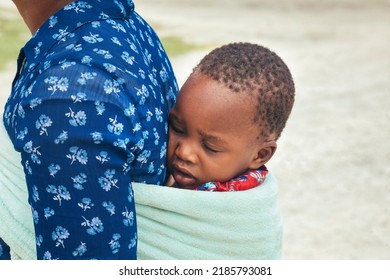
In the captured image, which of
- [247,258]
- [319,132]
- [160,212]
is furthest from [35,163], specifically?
[319,132]

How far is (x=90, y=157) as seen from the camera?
131 centimetres

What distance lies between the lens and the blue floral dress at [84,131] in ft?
4.27

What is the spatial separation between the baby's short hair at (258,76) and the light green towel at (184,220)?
185 mm

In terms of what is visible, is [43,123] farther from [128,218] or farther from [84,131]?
[128,218]

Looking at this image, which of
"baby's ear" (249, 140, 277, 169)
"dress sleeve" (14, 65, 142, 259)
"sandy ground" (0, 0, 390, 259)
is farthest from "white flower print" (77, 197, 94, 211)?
"sandy ground" (0, 0, 390, 259)

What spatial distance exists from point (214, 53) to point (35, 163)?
62 cm

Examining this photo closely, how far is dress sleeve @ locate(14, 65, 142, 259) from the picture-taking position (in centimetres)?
130

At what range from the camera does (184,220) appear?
158cm

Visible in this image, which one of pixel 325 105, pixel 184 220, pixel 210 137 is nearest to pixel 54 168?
pixel 184 220

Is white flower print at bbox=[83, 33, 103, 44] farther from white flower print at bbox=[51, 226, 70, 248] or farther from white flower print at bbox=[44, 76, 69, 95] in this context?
white flower print at bbox=[51, 226, 70, 248]

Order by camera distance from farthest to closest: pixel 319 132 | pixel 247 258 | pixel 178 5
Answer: pixel 178 5 → pixel 319 132 → pixel 247 258

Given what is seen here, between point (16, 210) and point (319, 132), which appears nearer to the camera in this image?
point (16, 210)

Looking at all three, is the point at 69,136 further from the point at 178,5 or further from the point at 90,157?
the point at 178,5

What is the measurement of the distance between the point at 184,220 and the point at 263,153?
36 cm
